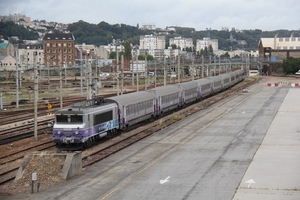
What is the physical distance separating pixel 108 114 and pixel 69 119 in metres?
4.77

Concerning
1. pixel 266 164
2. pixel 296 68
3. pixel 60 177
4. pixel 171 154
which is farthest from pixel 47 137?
pixel 296 68

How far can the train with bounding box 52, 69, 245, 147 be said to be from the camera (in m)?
33.6

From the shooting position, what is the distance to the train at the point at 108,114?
33.6m

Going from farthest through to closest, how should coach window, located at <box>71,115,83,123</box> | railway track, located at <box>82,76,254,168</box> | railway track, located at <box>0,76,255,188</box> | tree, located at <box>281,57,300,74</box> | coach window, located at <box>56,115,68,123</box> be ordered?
tree, located at <box>281,57,300,74</box> → coach window, located at <box>56,115,68,123</box> → coach window, located at <box>71,115,83,123</box> → railway track, located at <box>82,76,254,168</box> → railway track, located at <box>0,76,255,188</box>

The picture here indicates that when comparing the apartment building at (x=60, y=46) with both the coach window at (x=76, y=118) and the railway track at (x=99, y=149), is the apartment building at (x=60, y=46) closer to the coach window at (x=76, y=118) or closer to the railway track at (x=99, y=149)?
the railway track at (x=99, y=149)

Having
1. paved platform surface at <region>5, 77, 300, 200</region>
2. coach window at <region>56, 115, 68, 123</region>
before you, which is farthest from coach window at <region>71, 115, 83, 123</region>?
paved platform surface at <region>5, 77, 300, 200</region>

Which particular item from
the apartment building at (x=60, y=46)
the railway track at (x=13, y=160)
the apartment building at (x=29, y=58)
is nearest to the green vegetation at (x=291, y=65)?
the apartment building at (x=60, y=46)

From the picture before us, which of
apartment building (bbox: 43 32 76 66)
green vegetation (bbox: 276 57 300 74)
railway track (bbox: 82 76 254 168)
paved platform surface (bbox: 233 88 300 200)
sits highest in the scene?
apartment building (bbox: 43 32 76 66)

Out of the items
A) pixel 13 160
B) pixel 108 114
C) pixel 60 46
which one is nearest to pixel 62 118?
pixel 13 160

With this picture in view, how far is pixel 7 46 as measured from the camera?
165250 millimetres

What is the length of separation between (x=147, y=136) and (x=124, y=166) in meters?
12.0

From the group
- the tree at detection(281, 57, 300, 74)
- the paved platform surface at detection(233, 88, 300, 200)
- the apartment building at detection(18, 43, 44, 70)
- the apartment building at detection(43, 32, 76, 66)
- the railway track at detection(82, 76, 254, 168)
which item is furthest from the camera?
the apartment building at detection(43, 32, 76, 66)

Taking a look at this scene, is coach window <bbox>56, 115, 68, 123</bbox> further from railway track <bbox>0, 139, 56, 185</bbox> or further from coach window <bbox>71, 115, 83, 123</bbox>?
railway track <bbox>0, 139, 56, 185</bbox>

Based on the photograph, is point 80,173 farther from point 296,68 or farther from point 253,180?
point 296,68
